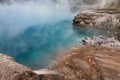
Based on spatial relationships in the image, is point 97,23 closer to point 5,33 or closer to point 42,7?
point 5,33

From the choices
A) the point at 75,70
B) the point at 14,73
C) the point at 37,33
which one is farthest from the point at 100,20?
the point at 14,73

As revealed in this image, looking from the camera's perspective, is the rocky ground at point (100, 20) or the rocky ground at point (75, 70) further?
the rocky ground at point (100, 20)

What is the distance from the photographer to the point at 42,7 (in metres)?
68.9

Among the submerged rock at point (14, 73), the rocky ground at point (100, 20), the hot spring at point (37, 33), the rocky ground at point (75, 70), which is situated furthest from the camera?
the rocky ground at point (100, 20)

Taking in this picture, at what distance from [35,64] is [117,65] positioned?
9.05 metres

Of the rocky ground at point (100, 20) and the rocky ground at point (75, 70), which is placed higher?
the rocky ground at point (100, 20)

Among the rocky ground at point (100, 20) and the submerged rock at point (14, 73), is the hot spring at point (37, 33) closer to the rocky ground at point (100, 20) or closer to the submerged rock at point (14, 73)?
the rocky ground at point (100, 20)

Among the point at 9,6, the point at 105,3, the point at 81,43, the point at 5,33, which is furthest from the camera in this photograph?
the point at 9,6

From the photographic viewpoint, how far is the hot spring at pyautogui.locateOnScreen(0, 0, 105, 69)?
31922 millimetres

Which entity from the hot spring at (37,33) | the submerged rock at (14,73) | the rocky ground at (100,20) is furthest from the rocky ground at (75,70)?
the rocky ground at (100,20)

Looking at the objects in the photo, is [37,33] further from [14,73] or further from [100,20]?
[14,73]

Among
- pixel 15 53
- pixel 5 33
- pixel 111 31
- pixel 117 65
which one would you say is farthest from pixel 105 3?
pixel 117 65

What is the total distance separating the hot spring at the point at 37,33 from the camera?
31922 mm

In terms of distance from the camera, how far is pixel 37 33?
45094 mm
